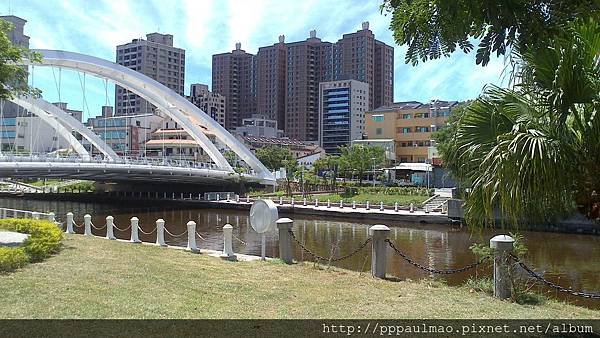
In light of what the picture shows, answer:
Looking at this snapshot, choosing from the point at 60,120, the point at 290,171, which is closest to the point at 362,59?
the point at 290,171

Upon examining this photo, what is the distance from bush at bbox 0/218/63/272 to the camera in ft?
31.0

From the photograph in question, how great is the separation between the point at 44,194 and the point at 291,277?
2748 inches

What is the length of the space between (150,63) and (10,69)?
118 m

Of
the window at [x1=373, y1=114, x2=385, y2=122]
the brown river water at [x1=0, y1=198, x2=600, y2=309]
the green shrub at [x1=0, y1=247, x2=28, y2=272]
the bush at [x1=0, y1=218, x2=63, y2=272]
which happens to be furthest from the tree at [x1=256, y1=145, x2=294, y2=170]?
the green shrub at [x1=0, y1=247, x2=28, y2=272]

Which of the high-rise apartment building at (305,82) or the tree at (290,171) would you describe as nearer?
the tree at (290,171)

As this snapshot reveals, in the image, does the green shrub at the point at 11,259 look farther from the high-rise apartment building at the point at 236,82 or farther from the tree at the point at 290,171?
the high-rise apartment building at the point at 236,82

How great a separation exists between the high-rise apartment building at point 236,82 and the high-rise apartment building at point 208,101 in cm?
1019

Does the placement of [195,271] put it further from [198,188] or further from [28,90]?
[198,188]

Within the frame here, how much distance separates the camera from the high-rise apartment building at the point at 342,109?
13512cm

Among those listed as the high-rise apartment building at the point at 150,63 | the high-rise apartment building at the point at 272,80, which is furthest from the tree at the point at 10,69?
the high-rise apartment building at the point at 272,80

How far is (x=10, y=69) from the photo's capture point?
14.0 meters

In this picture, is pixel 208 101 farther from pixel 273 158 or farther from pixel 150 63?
pixel 273 158

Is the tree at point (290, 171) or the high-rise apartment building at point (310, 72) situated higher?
the high-rise apartment building at point (310, 72)

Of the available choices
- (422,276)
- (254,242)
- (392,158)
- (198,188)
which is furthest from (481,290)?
(392,158)
